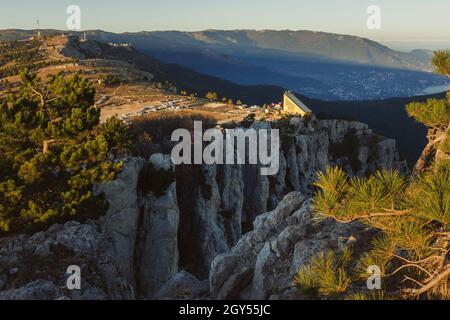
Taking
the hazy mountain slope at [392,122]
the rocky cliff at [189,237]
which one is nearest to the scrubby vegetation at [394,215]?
the rocky cliff at [189,237]

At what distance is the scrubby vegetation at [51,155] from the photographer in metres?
24.6

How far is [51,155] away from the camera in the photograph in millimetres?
27562

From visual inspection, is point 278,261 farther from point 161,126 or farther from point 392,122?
point 392,122

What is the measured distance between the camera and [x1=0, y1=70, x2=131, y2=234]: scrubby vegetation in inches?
968

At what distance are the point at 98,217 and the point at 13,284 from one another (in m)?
11.0

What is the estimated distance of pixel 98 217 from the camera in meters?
28.1

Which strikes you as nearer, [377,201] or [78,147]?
[377,201]

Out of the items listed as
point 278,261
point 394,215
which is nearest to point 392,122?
point 278,261

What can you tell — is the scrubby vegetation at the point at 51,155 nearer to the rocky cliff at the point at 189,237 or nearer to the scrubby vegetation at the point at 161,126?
the rocky cliff at the point at 189,237

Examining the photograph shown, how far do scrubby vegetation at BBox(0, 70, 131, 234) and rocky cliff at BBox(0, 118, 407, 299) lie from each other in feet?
4.14

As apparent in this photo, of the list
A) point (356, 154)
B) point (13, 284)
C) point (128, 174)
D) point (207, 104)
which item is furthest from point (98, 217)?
point (356, 154)

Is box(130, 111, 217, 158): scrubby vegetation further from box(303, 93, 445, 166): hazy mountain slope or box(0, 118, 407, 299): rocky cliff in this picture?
box(303, 93, 445, 166): hazy mountain slope
